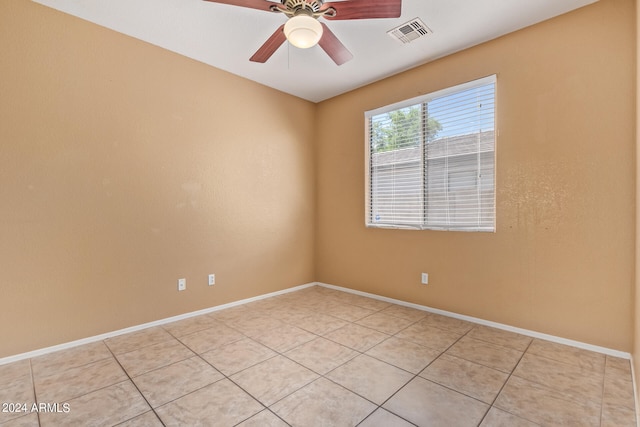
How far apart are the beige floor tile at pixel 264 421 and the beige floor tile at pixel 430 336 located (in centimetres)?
Result: 143

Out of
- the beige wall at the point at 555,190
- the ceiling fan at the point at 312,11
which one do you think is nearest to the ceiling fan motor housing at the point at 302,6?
the ceiling fan at the point at 312,11

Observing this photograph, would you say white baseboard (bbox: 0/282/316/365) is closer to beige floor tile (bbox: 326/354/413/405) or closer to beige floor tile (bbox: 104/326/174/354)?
beige floor tile (bbox: 104/326/174/354)

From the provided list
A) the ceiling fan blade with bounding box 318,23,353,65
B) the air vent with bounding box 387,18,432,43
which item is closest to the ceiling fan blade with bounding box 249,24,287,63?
the ceiling fan blade with bounding box 318,23,353,65

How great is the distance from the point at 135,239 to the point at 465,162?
11.2 ft

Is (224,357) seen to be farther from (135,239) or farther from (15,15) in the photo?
(15,15)

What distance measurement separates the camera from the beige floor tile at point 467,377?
6.07 ft

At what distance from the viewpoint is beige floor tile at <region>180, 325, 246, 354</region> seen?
8.25 feet

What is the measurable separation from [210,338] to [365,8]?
2874 millimetres

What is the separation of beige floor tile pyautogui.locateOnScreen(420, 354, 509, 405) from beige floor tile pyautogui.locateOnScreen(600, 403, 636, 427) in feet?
1.58

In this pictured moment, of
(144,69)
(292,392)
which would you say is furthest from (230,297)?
(144,69)

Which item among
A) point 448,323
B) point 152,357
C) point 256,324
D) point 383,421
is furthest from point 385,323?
point 152,357

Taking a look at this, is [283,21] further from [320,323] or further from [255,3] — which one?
[320,323]

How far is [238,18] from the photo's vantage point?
252 centimetres

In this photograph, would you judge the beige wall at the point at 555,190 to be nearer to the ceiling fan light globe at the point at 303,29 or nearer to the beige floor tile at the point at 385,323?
the beige floor tile at the point at 385,323
